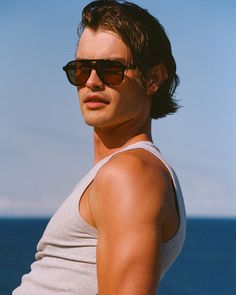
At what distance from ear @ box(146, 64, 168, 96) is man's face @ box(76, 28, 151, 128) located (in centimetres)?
8

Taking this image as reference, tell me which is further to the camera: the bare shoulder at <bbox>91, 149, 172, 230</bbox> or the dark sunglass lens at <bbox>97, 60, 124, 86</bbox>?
the dark sunglass lens at <bbox>97, 60, 124, 86</bbox>

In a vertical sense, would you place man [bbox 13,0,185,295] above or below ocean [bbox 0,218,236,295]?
above

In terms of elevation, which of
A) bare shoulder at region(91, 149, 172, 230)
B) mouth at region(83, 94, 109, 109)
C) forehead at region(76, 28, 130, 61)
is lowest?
bare shoulder at region(91, 149, 172, 230)

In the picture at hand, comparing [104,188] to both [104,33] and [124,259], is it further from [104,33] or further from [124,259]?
[104,33]

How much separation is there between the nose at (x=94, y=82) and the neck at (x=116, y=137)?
21cm

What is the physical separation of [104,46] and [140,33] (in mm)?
171

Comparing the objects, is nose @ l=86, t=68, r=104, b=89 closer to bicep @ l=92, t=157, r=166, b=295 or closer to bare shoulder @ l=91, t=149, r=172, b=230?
bare shoulder @ l=91, t=149, r=172, b=230

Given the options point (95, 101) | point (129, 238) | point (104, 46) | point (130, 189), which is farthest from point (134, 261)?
point (104, 46)

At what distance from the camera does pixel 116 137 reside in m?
3.28

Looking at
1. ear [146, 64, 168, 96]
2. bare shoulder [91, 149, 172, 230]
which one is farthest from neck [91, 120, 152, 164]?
bare shoulder [91, 149, 172, 230]

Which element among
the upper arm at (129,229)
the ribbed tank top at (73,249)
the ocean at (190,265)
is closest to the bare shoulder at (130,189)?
the upper arm at (129,229)

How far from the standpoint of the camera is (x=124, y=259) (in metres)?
2.51

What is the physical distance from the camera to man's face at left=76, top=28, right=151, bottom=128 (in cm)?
312

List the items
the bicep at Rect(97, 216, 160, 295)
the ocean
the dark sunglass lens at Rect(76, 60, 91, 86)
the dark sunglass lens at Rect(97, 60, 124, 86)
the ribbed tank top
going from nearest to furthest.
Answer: the bicep at Rect(97, 216, 160, 295) < the ribbed tank top < the dark sunglass lens at Rect(97, 60, 124, 86) < the dark sunglass lens at Rect(76, 60, 91, 86) < the ocean
